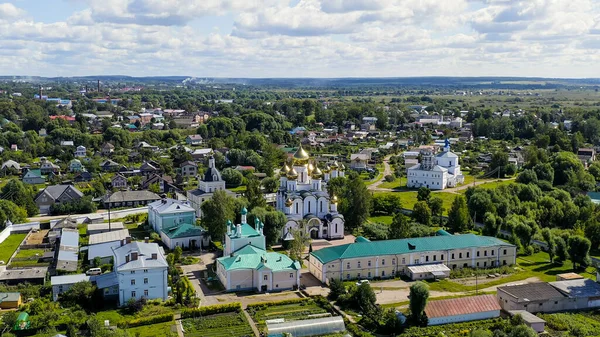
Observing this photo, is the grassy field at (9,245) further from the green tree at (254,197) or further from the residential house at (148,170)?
the residential house at (148,170)

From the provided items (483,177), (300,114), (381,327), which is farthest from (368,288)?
(300,114)

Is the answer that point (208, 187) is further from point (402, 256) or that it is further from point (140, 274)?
point (402, 256)

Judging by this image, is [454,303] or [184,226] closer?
[454,303]

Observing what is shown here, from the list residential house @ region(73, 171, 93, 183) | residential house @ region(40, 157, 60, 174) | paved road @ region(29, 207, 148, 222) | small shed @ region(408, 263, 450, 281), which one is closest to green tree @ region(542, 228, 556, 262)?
small shed @ region(408, 263, 450, 281)

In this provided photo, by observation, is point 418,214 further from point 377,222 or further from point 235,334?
point 235,334

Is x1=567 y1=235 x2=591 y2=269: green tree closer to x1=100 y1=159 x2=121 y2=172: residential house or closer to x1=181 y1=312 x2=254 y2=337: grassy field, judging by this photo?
x1=181 y1=312 x2=254 y2=337: grassy field

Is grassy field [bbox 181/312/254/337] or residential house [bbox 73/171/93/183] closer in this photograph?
grassy field [bbox 181/312/254/337]

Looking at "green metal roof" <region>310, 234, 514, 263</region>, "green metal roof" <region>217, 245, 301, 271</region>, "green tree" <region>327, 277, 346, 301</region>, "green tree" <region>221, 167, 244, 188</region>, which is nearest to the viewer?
"green tree" <region>327, 277, 346, 301</region>

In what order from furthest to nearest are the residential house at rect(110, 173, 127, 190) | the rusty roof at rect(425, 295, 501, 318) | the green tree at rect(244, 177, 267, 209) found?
the residential house at rect(110, 173, 127, 190) < the green tree at rect(244, 177, 267, 209) < the rusty roof at rect(425, 295, 501, 318)
